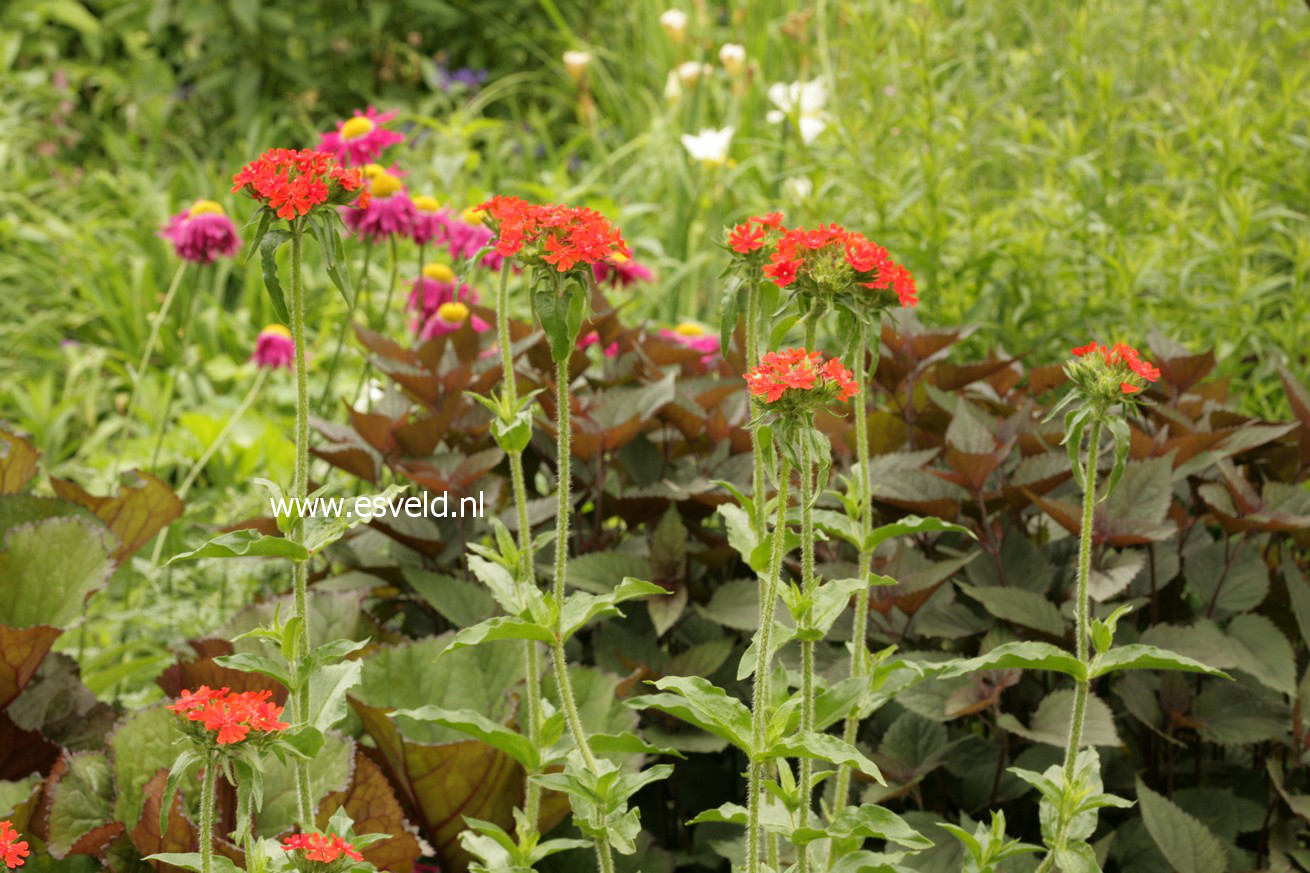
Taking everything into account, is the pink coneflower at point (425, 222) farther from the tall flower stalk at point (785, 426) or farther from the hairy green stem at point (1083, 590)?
the hairy green stem at point (1083, 590)

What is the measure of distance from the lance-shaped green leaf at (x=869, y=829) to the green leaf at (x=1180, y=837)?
0.49 m

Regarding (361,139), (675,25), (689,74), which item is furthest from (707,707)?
(675,25)

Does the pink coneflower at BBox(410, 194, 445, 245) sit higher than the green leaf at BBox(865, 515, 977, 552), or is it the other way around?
the pink coneflower at BBox(410, 194, 445, 245)

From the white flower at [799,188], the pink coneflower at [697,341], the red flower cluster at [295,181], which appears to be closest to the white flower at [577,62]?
the white flower at [799,188]

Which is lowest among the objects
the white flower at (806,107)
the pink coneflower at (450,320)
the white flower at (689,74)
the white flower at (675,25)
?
the pink coneflower at (450,320)

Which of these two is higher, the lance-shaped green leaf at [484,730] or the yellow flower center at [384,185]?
the yellow flower center at [384,185]

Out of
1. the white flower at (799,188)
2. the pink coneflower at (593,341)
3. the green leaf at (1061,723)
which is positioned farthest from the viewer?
the white flower at (799,188)

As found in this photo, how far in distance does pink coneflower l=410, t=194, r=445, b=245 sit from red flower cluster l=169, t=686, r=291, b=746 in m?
1.36

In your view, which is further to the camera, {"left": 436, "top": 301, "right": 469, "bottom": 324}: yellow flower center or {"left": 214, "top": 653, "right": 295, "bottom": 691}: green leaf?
{"left": 436, "top": 301, "right": 469, "bottom": 324}: yellow flower center

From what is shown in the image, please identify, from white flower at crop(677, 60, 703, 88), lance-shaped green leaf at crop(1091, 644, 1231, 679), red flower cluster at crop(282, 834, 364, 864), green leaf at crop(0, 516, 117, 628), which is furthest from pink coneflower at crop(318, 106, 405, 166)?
white flower at crop(677, 60, 703, 88)

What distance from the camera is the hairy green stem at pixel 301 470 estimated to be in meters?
1.10

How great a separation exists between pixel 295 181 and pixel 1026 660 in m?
0.85

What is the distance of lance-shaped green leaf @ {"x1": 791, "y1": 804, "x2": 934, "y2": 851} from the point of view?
3.74ft

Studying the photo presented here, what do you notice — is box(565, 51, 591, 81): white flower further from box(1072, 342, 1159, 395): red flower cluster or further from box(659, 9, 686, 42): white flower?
box(1072, 342, 1159, 395): red flower cluster
